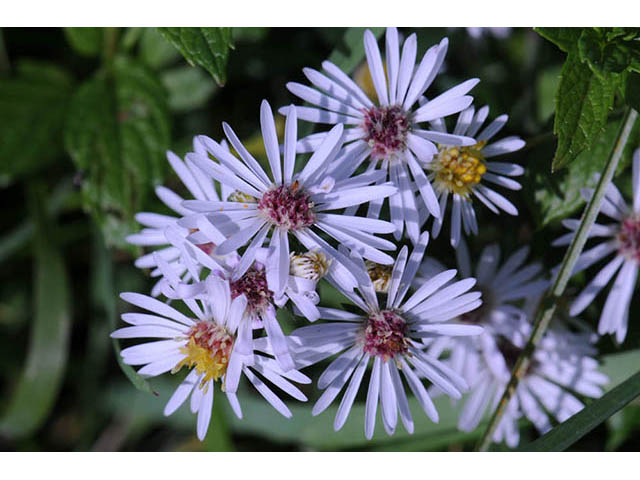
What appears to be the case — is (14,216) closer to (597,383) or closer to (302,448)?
(302,448)

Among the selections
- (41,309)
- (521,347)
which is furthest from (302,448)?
(41,309)

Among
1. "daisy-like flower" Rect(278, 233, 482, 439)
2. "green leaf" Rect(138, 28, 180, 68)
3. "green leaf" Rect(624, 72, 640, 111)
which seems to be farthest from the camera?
"green leaf" Rect(138, 28, 180, 68)

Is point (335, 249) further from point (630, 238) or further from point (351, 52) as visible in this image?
point (630, 238)

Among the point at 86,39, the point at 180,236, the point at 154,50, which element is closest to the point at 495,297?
the point at 180,236

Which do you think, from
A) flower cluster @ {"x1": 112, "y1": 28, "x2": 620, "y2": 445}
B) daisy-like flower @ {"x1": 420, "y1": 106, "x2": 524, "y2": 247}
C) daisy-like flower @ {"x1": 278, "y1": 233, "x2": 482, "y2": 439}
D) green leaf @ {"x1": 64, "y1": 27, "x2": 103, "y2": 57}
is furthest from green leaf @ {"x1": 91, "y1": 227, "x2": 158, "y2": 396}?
daisy-like flower @ {"x1": 420, "y1": 106, "x2": 524, "y2": 247}

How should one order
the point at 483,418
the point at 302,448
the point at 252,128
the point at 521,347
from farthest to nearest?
the point at 252,128, the point at 302,448, the point at 483,418, the point at 521,347

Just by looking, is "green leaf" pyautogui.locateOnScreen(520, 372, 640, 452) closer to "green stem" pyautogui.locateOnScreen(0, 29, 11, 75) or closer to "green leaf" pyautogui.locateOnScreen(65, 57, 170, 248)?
"green leaf" pyautogui.locateOnScreen(65, 57, 170, 248)

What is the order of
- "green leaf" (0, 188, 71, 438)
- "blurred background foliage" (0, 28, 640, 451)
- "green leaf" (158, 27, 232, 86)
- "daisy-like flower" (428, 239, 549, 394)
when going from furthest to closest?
"green leaf" (0, 188, 71, 438)
"blurred background foliage" (0, 28, 640, 451)
"daisy-like flower" (428, 239, 549, 394)
"green leaf" (158, 27, 232, 86)

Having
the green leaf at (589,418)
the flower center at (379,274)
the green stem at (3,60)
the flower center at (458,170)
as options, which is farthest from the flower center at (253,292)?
the green stem at (3,60)

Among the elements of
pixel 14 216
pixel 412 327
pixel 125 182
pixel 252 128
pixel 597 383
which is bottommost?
pixel 412 327
